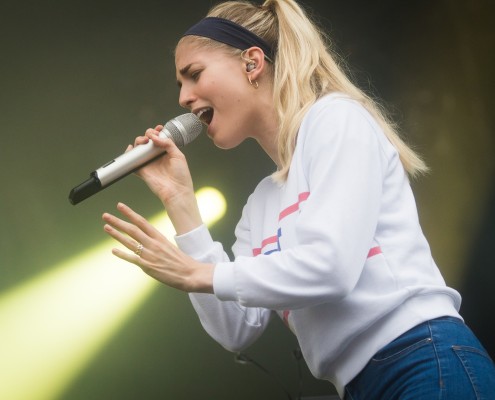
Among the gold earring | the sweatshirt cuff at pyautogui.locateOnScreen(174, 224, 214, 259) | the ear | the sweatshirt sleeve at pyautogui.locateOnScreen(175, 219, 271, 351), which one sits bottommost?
the sweatshirt sleeve at pyautogui.locateOnScreen(175, 219, 271, 351)

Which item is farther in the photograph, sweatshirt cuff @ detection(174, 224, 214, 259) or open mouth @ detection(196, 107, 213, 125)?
open mouth @ detection(196, 107, 213, 125)

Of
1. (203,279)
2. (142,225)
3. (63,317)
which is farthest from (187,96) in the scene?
(63,317)

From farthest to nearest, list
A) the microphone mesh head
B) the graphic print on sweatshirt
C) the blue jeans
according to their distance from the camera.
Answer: the microphone mesh head
the graphic print on sweatshirt
the blue jeans

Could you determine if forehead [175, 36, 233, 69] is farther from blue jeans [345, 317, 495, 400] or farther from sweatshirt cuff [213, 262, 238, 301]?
blue jeans [345, 317, 495, 400]

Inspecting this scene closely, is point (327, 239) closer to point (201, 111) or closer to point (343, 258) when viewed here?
point (343, 258)

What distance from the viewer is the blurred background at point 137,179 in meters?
3.11

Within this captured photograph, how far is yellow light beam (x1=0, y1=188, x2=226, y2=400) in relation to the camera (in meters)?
3.04

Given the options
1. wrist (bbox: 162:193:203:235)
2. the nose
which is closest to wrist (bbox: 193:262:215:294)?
wrist (bbox: 162:193:203:235)

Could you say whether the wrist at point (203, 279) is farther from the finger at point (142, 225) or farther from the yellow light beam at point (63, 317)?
the yellow light beam at point (63, 317)

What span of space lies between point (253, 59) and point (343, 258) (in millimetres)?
631

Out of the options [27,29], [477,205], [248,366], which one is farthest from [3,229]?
[477,205]

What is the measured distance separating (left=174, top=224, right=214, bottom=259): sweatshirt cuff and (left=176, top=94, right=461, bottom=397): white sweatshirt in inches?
6.9

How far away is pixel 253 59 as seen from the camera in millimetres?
1409

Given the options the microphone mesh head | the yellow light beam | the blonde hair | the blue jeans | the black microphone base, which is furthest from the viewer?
the yellow light beam
